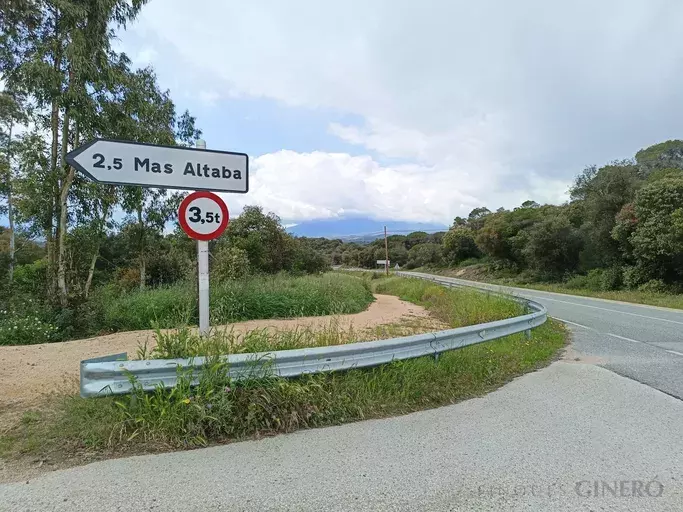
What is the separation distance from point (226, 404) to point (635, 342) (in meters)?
8.32

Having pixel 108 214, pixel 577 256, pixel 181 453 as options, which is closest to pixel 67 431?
pixel 181 453

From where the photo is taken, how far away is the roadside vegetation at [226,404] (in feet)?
10.5

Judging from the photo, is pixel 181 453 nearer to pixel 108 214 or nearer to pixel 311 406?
pixel 311 406

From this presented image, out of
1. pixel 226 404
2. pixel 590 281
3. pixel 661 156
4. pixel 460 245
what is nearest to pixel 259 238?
pixel 590 281

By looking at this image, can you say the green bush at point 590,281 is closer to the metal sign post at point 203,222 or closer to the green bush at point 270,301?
the green bush at point 270,301

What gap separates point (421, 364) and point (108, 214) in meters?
11.3

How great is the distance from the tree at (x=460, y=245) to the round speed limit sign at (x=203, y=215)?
5127 cm

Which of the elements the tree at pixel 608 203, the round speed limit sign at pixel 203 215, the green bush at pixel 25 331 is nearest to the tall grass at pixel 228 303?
the green bush at pixel 25 331

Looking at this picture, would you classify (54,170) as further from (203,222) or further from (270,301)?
(203,222)

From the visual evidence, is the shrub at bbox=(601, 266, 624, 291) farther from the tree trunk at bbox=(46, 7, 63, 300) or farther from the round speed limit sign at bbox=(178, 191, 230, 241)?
the tree trunk at bbox=(46, 7, 63, 300)

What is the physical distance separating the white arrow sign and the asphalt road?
5645 mm

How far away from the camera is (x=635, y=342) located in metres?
8.08

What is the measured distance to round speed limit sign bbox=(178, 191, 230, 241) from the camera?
4137 millimetres

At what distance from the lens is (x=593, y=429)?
143 inches
